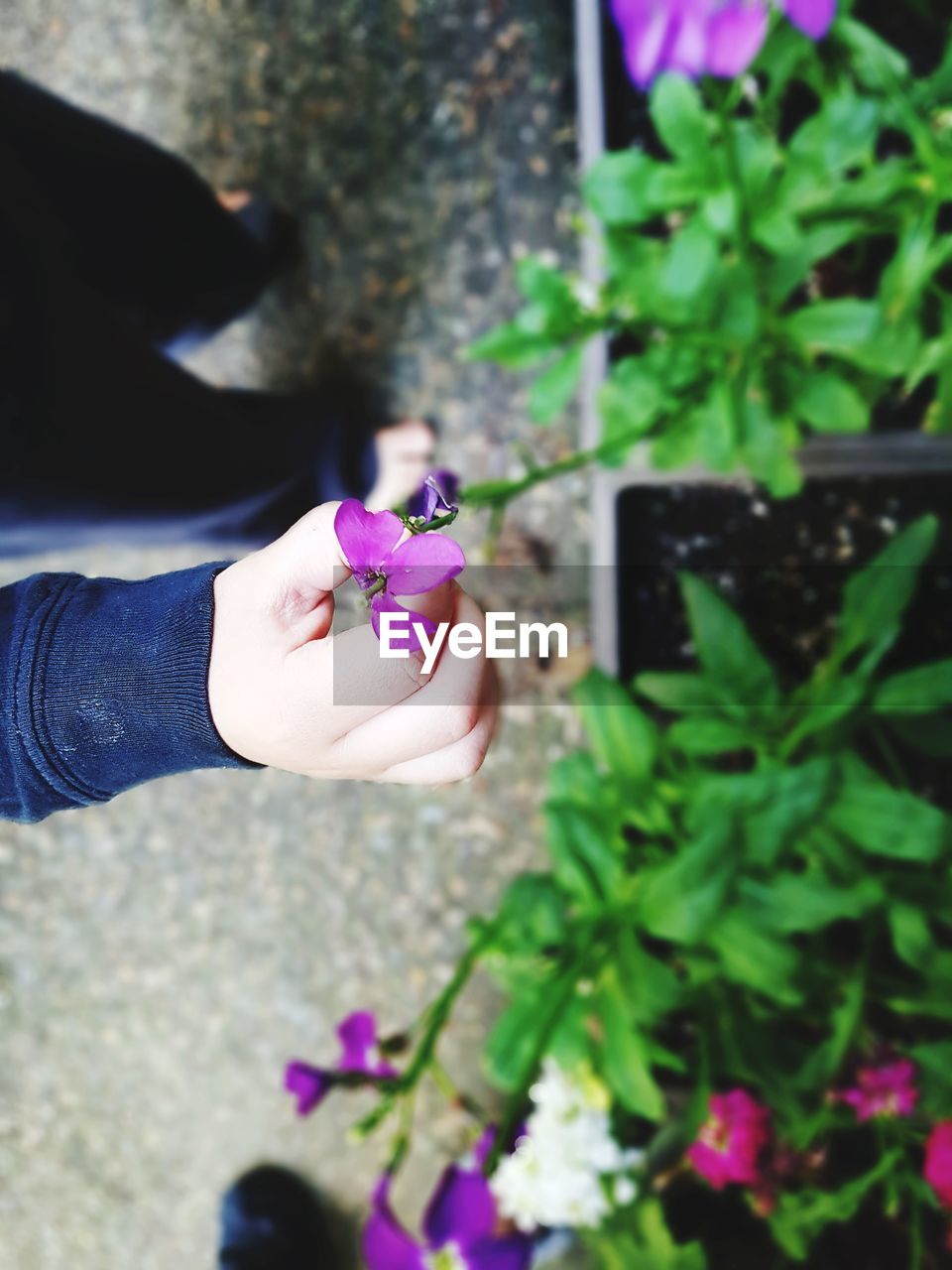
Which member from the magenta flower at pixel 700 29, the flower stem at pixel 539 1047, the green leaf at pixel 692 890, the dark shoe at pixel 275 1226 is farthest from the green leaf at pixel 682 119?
the dark shoe at pixel 275 1226

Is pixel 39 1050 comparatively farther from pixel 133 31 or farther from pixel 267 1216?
pixel 133 31

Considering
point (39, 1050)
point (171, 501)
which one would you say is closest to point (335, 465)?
point (171, 501)

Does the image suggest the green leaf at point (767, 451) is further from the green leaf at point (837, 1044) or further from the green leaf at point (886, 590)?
the green leaf at point (837, 1044)

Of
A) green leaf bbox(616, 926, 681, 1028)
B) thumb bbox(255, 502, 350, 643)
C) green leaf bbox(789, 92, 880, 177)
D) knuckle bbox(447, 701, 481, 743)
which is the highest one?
green leaf bbox(789, 92, 880, 177)

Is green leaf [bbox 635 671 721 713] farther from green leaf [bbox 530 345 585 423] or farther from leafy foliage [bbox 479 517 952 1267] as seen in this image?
green leaf [bbox 530 345 585 423]

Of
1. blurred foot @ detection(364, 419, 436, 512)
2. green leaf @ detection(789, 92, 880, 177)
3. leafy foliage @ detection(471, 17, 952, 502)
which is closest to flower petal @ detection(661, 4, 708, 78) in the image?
leafy foliage @ detection(471, 17, 952, 502)

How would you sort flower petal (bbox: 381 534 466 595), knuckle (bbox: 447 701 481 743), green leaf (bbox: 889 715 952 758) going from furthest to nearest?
green leaf (bbox: 889 715 952 758) → knuckle (bbox: 447 701 481 743) → flower petal (bbox: 381 534 466 595)

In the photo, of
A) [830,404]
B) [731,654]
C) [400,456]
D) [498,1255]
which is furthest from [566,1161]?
[400,456]
